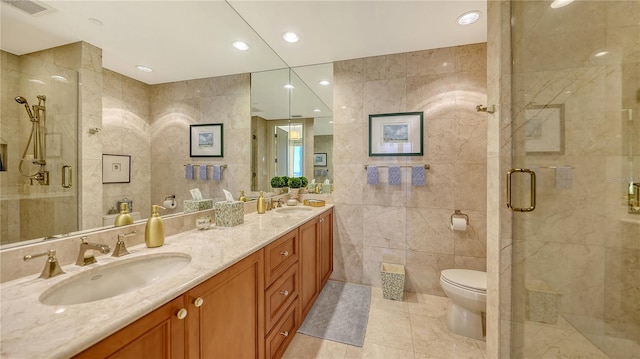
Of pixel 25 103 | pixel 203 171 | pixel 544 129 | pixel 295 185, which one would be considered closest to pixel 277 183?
pixel 295 185

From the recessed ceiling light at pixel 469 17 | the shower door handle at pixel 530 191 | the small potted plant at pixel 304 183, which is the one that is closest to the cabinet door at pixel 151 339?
the shower door handle at pixel 530 191

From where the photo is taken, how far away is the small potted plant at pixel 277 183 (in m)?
2.66

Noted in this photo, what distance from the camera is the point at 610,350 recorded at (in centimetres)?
108

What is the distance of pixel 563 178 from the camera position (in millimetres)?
1124

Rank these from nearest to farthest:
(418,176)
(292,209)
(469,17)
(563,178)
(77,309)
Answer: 1. (77,309)
2. (563,178)
3. (469,17)
4. (418,176)
5. (292,209)

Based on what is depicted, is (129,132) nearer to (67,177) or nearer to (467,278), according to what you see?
(67,177)

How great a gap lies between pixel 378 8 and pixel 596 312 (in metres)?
2.22

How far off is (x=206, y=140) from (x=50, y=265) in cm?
100

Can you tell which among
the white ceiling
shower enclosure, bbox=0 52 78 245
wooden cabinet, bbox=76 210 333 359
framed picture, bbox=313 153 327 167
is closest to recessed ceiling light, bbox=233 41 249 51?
the white ceiling

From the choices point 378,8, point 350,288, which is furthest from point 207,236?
point 378,8

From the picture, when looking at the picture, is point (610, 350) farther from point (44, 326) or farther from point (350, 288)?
point (44, 326)

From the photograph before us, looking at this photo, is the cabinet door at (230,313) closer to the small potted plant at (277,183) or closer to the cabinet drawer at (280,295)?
the cabinet drawer at (280,295)

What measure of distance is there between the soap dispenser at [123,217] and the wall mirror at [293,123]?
1177mm

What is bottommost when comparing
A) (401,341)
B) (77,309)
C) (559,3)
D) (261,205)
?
(401,341)
